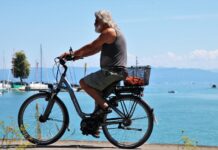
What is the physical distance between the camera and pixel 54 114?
772 cm

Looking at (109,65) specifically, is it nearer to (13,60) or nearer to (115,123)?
(115,123)

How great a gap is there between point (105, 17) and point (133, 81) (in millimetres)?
902

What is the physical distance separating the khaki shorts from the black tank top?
11 cm

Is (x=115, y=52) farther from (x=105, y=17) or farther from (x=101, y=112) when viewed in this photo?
(x=101, y=112)

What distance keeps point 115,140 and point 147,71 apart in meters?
1.04

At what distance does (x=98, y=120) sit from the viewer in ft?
24.2

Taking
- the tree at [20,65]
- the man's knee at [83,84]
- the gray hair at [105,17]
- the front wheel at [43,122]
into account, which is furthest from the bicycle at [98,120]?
the tree at [20,65]

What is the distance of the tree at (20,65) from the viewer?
132m

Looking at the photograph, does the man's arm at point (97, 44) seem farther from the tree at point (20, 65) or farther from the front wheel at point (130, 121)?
the tree at point (20, 65)

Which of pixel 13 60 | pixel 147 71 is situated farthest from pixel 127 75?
pixel 13 60

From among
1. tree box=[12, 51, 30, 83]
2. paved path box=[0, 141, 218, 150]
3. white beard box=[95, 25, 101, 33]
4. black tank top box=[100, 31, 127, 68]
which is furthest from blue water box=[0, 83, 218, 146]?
tree box=[12, 51, 30, 83]

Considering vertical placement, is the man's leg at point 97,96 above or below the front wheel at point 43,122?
above

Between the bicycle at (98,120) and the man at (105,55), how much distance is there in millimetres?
135

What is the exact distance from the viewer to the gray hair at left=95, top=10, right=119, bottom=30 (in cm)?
710
